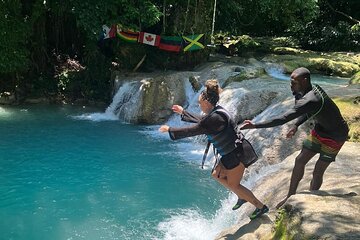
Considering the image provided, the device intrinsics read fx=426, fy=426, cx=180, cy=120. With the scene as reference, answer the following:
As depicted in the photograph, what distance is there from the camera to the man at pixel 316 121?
430 cm

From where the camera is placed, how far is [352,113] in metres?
7.71

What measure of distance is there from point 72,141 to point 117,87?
360cm

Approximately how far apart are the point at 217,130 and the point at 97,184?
15.2 ft

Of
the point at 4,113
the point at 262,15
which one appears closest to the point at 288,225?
the point at 4,113

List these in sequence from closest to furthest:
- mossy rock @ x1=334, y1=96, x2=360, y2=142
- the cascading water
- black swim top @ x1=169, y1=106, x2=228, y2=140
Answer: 1. black swim top @ x1=169, y1=106, x2=228, y2=140
2. the cascading water
3. mossy rock @ x1=334, y1=96, x2=360, y2=142

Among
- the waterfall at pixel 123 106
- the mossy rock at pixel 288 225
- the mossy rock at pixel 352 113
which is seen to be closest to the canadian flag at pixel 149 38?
the waterfall at pixel 123 106

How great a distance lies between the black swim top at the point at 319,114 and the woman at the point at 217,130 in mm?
359

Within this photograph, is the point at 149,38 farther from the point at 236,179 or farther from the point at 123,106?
the point at 236,179

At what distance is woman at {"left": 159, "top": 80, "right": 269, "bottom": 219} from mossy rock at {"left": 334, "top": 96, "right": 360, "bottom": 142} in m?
3.65

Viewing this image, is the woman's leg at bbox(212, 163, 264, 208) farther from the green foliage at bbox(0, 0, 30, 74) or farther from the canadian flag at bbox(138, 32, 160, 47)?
the green foliage at bbox(0, 0, 30, 74)

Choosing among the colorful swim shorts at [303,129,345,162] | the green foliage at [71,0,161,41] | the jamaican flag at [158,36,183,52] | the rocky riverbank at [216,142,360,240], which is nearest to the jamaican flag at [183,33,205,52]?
the jamaican flag at [158,36,183,52]

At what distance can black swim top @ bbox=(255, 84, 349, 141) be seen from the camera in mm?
4281

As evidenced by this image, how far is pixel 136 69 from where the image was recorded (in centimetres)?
1477

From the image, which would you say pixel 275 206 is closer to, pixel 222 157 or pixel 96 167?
pixel 222 157
